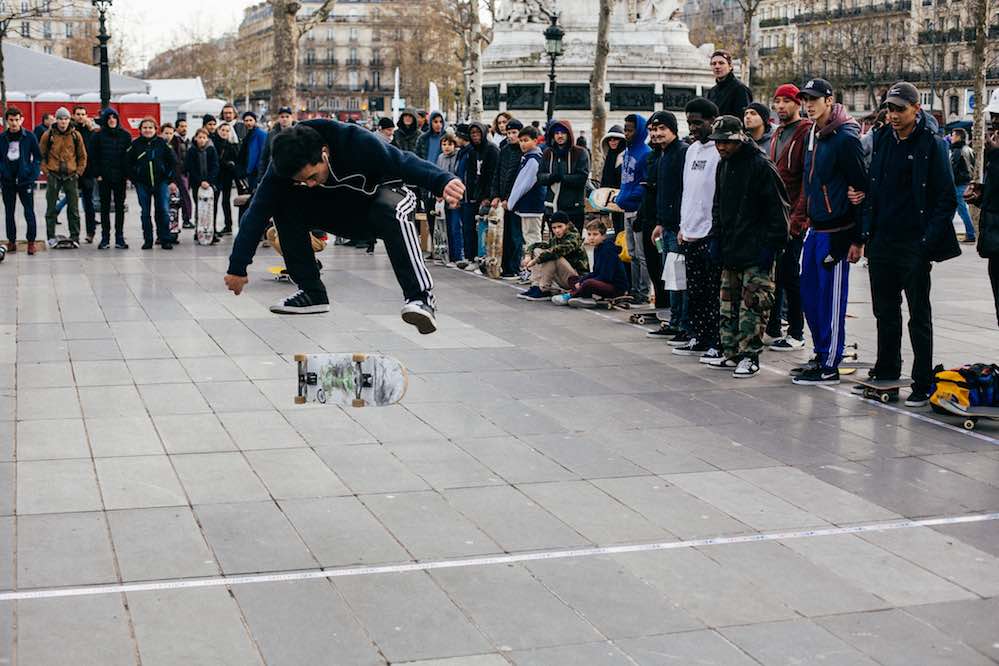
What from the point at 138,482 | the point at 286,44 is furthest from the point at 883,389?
the point at 286,44

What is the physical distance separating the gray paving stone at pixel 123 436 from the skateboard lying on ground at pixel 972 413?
5.07 metres

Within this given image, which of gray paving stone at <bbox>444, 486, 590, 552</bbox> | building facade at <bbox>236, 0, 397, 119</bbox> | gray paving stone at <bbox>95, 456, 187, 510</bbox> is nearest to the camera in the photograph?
gray paving stone at <bbox>444, 486, 590, 552</bbox>

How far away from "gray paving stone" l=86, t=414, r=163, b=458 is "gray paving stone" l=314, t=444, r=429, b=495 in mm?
994

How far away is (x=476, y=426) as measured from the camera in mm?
8336

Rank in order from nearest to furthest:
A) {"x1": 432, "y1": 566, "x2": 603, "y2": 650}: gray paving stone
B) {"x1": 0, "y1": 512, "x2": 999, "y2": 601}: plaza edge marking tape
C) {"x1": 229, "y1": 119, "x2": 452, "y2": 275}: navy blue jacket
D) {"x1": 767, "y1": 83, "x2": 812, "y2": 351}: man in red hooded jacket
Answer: {"x1": 432, "y1": 566, "x2": 603, "y2": 650}: gray paving stone → {"x1": 0, "y1": 512, "x2": 999, "y2": 601}: plaza edge marking tape → {"x1": 229, "y1": 119, "x2": 452, "y2": 275}: navy blue jacket → {"x1": 767, "y1": 83, "x2": 812, "y2": 351}: man in red hooded jacket

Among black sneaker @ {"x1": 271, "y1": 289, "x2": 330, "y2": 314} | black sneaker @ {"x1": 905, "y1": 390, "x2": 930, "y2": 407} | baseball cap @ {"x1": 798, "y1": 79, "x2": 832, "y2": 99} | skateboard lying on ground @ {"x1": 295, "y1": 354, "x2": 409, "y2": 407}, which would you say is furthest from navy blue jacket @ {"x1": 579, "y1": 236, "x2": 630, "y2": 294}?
skateboard lying on ground @ {"x1": 295, "y1": 354, "x2": 409, "y2": 407}

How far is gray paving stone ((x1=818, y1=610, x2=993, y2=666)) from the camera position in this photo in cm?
469

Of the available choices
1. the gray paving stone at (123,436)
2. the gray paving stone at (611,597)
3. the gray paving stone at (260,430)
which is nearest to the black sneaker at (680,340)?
the gray paving stone at (260,430)

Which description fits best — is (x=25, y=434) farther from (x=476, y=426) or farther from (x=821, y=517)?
(x=821, y=517)

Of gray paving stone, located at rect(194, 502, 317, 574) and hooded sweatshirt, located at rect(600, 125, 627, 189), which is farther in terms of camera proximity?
hooded sweatshirt, located at rect(600, 125, 627, 189)

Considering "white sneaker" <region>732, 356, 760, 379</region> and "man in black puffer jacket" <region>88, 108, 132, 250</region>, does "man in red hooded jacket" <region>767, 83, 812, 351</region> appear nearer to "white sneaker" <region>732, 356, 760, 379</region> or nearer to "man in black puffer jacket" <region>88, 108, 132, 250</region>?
"white sneaker" <region>732, 356, 760, 379</region>

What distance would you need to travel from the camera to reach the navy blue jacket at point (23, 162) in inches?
715

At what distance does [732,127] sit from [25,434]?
5.52 meters

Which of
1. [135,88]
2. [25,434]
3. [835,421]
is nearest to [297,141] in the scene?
[25,434]
